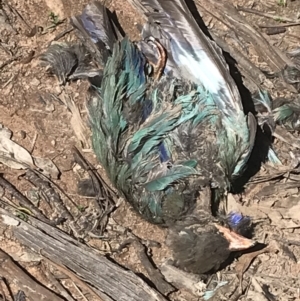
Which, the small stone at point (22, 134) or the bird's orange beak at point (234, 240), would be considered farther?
the small stone at point (22, 134)

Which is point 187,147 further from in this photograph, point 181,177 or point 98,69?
point 98,69

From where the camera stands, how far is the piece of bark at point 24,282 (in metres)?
3.23

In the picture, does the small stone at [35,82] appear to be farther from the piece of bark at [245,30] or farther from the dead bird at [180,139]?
the piece of bark at [245,30]

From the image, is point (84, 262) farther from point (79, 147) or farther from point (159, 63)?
point (159, 63)

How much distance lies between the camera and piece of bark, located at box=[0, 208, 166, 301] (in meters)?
3.22

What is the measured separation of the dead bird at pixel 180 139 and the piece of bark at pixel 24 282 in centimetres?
52

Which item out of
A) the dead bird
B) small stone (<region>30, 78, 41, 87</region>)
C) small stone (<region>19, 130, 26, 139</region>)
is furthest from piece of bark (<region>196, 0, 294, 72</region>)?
small stone (<region>19, 130, 26, 139</region>)

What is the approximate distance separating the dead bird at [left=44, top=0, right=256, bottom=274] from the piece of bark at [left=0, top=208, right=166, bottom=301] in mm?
224

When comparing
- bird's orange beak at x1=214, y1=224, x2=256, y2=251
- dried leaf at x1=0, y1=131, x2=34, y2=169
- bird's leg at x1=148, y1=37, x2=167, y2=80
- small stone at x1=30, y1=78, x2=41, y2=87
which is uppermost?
small stone at x1=30, y1=78, x2=41, y2=87

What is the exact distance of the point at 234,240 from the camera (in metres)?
3.19

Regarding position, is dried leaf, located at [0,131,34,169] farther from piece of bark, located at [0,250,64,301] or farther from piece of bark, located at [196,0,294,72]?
piece of bark, located at [196,0,294,72]

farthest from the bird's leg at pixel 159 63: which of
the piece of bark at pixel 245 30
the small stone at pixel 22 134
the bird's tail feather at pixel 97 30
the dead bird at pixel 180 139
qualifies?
the small stone at pixel 22 134

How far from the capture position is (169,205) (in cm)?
321

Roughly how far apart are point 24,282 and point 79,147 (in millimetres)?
636
